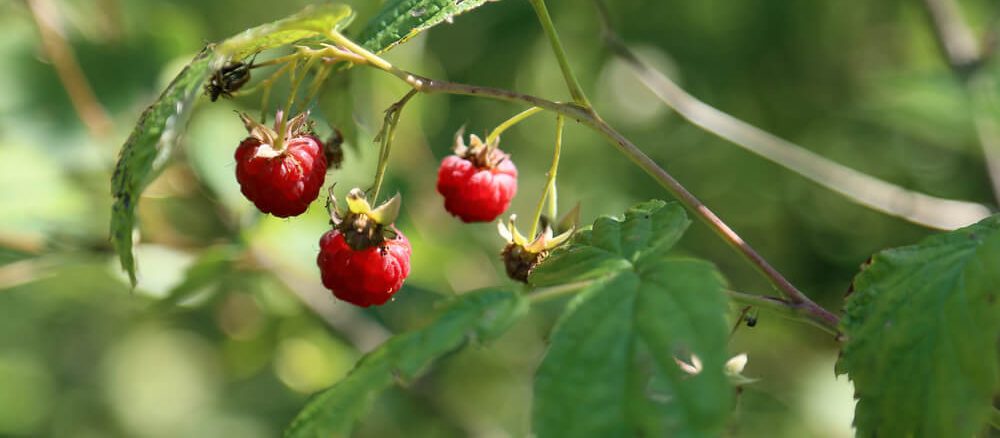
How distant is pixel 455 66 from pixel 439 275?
136 centimetres

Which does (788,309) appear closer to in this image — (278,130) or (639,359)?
(639,359)

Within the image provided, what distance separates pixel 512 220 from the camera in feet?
5.24

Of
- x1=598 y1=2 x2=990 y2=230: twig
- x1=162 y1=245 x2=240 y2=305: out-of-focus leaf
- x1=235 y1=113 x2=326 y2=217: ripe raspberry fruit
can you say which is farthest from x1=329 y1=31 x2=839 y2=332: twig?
x1=162 y1=245 x2=240 y2=305: out-of-focus leaf

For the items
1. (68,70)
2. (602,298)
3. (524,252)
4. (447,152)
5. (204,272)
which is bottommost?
(447,152)

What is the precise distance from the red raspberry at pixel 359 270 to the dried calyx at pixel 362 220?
0.03 ft

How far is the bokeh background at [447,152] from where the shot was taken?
2.90m

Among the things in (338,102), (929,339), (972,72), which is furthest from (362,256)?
(972,72)

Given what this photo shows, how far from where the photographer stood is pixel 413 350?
1099 mm

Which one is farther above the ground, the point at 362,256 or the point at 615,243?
the point at 615,243

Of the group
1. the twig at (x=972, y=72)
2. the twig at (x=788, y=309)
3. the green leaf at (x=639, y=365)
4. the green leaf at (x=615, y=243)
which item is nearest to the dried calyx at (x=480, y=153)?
the green leaf at (x=615, y=243)

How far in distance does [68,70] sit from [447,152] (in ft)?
4.81

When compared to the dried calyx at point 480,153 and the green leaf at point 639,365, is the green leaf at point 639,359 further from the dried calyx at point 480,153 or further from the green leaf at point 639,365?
the dried calyx at point 480,153

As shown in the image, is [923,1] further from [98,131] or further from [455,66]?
[98,131]

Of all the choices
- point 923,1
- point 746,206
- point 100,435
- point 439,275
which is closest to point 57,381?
point 100,435
